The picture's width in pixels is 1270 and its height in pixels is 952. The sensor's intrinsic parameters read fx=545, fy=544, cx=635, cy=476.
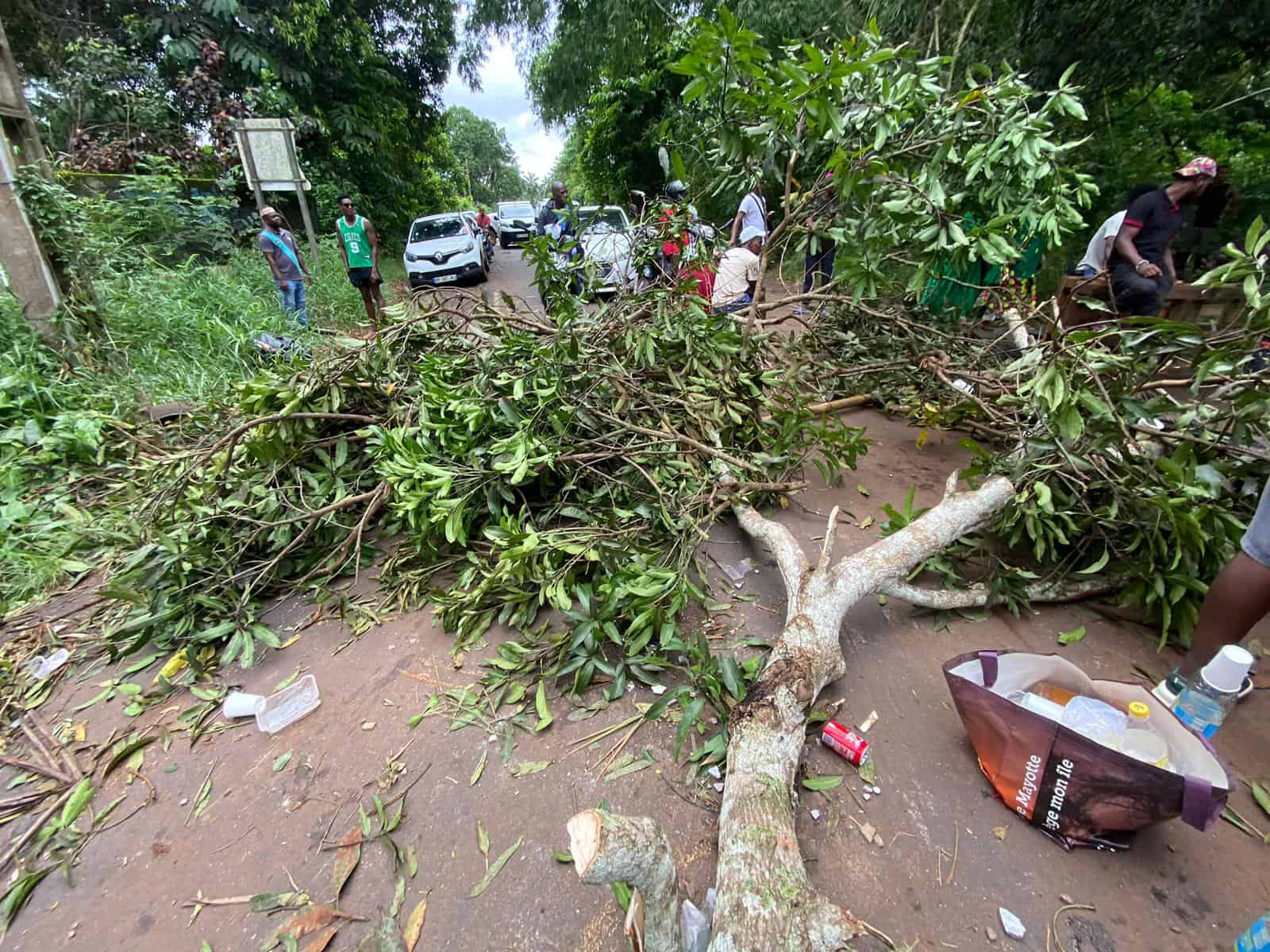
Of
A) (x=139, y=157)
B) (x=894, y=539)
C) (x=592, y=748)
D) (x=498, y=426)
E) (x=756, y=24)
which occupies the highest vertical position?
(x=756, y=24)

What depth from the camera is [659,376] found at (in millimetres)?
3428

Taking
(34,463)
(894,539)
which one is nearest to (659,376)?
(894,539)

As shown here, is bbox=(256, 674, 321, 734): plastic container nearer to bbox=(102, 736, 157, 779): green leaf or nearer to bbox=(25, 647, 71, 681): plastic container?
bbox=(102, 736, 157, 779): green leaf

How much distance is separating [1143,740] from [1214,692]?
0.96ft

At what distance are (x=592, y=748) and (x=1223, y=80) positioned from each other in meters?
9.86

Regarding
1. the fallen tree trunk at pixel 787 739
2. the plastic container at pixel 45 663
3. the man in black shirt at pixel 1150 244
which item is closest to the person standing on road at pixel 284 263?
the plastic container at pixel 45 663

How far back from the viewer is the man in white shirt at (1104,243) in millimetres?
4027

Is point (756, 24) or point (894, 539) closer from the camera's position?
point (894, 539)

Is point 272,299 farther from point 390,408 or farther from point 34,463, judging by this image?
point 390,408

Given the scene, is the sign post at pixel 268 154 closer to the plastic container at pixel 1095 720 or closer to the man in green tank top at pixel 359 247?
the man in green tank top at pixel 359 247

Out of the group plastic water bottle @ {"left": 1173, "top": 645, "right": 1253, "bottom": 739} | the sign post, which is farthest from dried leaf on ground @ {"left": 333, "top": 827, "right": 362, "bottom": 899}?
the sign post

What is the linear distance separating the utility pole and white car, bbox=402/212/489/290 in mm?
5826

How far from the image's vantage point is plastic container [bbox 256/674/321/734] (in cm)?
205

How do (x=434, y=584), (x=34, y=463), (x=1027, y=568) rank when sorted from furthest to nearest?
(x=34, y=463), (x=434, y=584), (x=1027, y=568)
